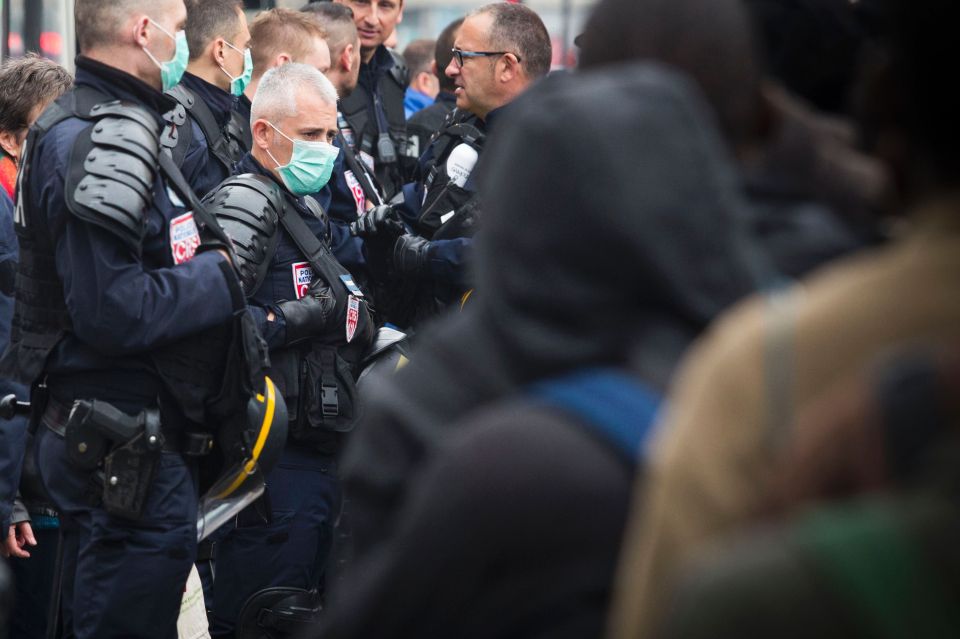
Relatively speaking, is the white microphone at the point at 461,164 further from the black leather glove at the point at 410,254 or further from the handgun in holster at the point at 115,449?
the handgun in holster at the point at 115,449

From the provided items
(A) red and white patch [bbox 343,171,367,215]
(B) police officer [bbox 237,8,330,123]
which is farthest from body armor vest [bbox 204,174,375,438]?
(B) police officer [bbox 237,8,330,123]

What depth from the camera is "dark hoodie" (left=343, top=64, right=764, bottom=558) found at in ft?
4.58

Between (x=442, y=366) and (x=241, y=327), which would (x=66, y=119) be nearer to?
(x=241, y=327)

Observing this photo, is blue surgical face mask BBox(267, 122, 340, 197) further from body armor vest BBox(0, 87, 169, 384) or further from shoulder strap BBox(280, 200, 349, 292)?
body armor vest BBox(0, 87, 169, 384)

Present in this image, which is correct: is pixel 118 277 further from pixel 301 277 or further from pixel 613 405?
pixel 613 405

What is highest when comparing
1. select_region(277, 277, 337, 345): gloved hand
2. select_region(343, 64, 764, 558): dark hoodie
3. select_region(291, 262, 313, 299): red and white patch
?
select_region(343, 64, 764, 558): dark hoodie

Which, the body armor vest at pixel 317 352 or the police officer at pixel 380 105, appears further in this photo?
the police officer at pixel 380 105

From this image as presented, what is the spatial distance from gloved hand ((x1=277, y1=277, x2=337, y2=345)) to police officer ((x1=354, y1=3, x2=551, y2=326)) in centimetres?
75

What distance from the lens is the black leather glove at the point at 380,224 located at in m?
5.80

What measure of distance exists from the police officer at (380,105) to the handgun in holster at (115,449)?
3.15m

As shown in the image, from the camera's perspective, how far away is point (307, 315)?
490cm

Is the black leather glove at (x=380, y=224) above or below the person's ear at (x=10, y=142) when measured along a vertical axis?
below

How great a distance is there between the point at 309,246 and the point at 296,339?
35 centimetres

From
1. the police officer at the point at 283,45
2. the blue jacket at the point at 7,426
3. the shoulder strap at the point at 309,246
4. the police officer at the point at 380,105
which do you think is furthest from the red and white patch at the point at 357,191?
the blue jacket at the point at 7,426
